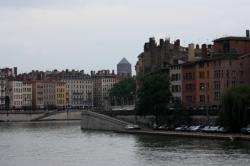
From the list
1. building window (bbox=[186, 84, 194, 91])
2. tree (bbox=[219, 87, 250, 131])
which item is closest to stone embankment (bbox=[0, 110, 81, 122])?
building window (bbox=[186, 84, 194, 91])

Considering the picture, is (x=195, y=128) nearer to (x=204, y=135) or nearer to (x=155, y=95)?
(x=204, y=135)

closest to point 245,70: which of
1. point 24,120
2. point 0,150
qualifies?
point 0,150

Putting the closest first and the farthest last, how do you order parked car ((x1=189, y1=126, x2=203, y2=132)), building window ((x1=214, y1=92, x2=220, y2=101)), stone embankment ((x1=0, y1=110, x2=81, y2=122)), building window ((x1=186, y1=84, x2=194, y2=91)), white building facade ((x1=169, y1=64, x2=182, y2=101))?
parked car ((x1=189, y1=126, x2=203, y2=132)) < building window ((x1=214, y1=92, x2=220, y2=101)) < building window ((x1=186, y1=84, x2=194, y2=91)) < white building facade ((x1=169, y1=64, x2=182, y2=101)) < stone embankment ((x1=0, y1=110, x2=81, y2=122))

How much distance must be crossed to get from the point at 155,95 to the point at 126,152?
28594 millimetres

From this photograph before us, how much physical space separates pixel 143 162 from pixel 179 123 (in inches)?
1372

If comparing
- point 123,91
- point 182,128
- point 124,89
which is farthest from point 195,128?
point 124,89

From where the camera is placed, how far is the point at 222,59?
305 ft

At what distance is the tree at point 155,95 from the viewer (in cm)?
8794

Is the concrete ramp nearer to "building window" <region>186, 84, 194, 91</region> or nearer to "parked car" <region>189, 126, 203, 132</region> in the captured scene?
"building window" <region>186, 84, 194, 91</region>

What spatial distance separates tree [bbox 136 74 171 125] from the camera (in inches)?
3462

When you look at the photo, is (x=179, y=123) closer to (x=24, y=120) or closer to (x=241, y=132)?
(x=241, y=132)

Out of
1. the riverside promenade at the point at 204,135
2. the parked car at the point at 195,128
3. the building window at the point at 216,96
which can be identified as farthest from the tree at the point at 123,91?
the parked car at the point at 195,128

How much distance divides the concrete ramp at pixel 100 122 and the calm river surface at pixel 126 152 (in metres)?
19.1

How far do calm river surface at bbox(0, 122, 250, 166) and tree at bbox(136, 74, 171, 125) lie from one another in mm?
12592
